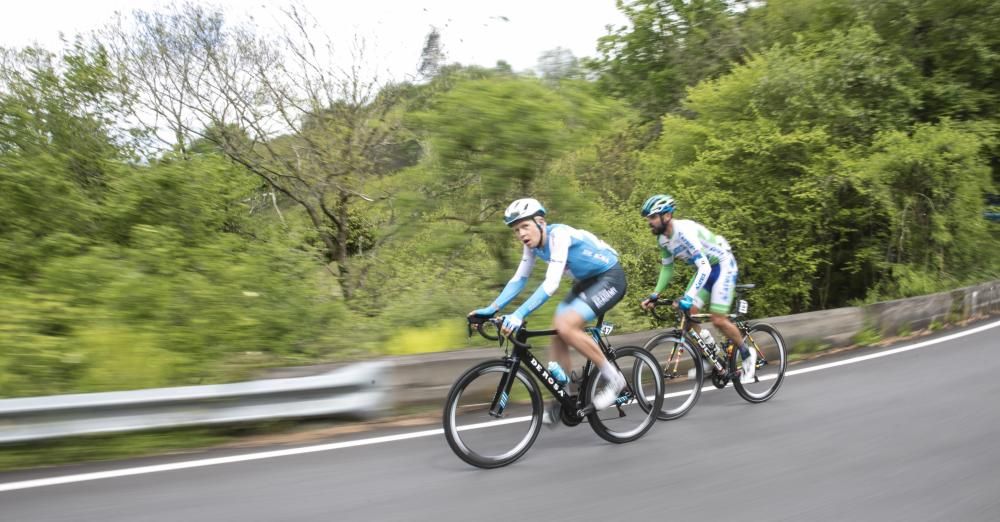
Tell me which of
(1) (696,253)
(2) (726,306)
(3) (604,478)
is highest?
(1) (696,253)

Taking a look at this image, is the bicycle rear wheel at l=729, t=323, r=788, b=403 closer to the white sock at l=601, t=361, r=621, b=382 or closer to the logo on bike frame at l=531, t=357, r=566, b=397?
the white sock at l=601, t=361, r=621, b=382

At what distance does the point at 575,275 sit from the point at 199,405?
3.01 meters

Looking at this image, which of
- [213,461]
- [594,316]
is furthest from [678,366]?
[213,461]

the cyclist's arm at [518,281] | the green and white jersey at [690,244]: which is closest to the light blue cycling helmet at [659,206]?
the green and white jersey at [690,244]

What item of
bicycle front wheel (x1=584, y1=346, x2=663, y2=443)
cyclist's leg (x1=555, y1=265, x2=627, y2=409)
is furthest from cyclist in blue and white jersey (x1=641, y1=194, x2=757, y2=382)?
cyclist's leg (x1=555, y1=265, x2=627, y2=409)

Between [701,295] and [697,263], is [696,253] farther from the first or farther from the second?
[701,295]

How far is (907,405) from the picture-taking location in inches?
243

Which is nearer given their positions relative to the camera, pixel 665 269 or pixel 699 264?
pixel 699 264

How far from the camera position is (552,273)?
4.74 meters

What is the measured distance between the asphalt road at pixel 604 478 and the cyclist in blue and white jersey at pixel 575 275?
0.72 metres

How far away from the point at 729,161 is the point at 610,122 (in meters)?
9.87

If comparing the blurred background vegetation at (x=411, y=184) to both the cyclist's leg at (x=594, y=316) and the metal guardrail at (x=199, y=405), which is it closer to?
the metal guardrail at (x=199, y=405)

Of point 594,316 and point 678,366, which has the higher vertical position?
point 594,316

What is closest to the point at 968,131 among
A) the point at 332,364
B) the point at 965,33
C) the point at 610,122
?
the point at 965,33
